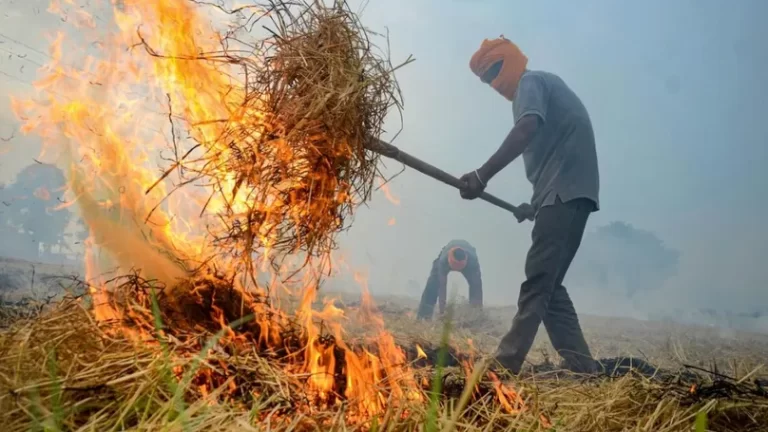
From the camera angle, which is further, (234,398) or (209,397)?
(234,398)

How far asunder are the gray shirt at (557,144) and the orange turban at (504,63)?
446 mm

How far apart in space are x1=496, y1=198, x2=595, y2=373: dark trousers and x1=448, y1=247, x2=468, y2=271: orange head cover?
226 inches

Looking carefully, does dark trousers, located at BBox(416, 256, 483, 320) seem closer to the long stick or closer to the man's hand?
the long stick

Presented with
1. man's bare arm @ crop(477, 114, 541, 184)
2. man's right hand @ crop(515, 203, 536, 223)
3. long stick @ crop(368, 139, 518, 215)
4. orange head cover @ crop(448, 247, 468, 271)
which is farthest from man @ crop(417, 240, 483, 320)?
man's bare arm @ crop(477, 114, 541, 184)

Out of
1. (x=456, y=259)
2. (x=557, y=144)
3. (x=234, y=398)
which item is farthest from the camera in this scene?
(x=456, y=259)

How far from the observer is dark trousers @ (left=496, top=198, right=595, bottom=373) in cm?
328

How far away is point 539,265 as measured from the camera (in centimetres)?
350

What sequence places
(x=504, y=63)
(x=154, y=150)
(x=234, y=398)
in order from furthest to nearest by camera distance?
(x=504, y=63), (x=154, y=150), (x=234, y=398)

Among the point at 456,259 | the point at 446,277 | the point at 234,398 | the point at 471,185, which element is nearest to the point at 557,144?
the point at 471,185

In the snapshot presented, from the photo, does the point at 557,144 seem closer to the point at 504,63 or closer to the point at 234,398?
the point at 504,63

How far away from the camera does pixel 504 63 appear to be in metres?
4.56

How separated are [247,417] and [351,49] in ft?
6.27

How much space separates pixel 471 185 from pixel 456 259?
5963 mm

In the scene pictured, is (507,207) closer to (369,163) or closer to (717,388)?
(369,163)
